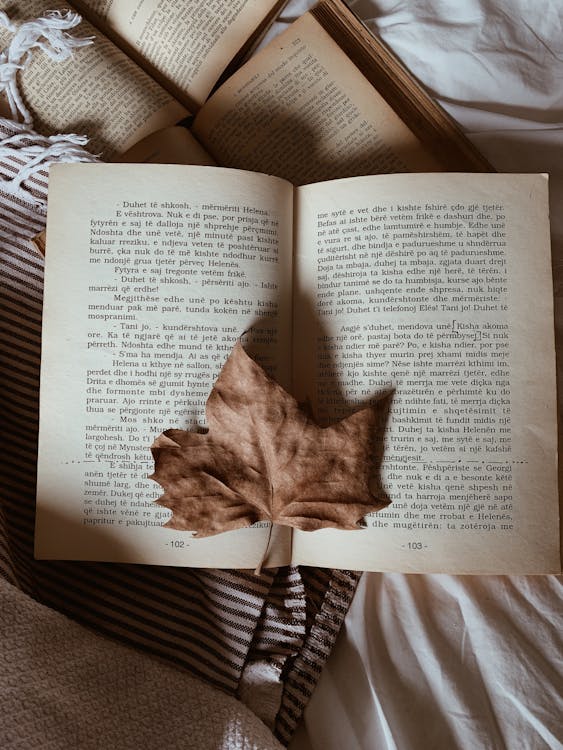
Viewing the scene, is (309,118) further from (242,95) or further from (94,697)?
(94,697)

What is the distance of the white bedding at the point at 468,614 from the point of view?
62cm

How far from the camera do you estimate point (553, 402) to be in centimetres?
63

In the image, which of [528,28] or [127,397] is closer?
[127,397]

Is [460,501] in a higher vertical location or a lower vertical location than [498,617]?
higher

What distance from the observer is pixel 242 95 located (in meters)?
0.75

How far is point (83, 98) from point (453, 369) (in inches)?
17.8

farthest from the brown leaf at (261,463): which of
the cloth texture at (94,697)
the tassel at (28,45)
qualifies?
the tassel at (28,45)

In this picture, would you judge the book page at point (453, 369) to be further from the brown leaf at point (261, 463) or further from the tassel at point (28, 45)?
the tassel at point (28, 45)

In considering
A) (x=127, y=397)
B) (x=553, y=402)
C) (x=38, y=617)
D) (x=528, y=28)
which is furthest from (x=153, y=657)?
(x=528, y=28)

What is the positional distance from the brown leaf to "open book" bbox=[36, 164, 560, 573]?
0.02 meters

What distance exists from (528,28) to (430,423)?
44cm

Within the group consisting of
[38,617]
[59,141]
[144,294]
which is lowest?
[38,617]

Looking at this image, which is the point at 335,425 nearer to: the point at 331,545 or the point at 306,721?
the point at 331,545

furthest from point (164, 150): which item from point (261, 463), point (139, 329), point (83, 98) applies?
point (261, 463)
